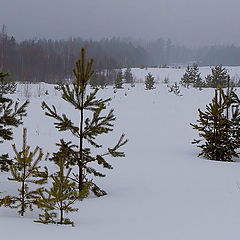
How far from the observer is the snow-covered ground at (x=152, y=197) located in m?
4.90

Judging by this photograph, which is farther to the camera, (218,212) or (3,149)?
(3,149)

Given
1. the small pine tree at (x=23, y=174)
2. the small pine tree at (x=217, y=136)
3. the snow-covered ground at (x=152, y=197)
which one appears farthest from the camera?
the small pine tree at (x=217, y=136)

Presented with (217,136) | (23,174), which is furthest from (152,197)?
(217,136)

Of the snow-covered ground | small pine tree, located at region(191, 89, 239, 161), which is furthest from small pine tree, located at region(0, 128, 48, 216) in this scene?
small pine tree, located at region(191, 89, 239, 161)

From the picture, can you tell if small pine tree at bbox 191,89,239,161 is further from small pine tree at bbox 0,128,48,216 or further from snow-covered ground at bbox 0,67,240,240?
small pine tree at bbox 0,128,48,216

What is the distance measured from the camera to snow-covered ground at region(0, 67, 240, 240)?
4902 millimetres

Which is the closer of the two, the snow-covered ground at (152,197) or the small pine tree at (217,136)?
the snow-covered ground at (152,197)

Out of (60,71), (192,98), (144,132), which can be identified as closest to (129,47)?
(60,71)

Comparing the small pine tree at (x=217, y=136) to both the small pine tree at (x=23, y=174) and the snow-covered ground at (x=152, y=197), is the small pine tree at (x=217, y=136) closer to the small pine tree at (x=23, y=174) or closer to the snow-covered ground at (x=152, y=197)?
the snow-covered ground at (x=152, y=197)

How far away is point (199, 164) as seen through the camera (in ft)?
33.7

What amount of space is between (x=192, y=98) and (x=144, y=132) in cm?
881

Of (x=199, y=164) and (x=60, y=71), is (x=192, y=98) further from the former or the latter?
(x=60, y=71)

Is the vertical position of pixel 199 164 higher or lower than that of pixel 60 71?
lower

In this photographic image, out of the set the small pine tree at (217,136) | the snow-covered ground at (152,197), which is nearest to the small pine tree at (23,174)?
the snow-covered ground at (152,197)
